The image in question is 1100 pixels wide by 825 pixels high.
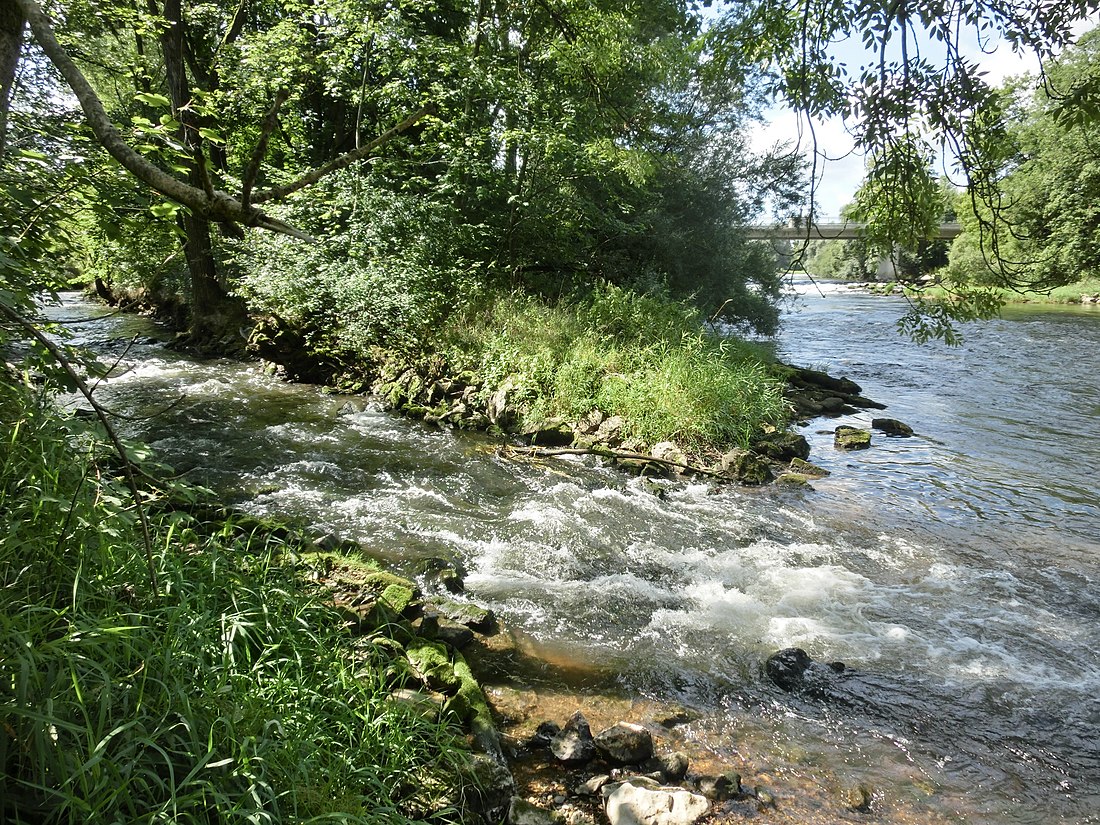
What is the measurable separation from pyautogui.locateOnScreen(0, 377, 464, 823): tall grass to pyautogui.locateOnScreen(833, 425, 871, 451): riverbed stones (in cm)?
919

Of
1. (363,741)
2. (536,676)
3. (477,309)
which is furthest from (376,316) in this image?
(363,741)

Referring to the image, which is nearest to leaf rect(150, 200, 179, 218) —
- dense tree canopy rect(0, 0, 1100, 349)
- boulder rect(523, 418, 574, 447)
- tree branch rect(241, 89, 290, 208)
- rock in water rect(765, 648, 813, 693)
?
dense tree canopy rect(0, 0, 1100, 349)

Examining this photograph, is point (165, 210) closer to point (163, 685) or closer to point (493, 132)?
point (163, 685)

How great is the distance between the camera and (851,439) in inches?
418

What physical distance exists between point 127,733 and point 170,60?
1194 cm

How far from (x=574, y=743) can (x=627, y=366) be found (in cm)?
784

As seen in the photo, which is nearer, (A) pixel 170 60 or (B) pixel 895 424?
(A) pixel 170 60

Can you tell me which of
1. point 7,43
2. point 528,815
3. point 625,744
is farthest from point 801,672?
point 7,43

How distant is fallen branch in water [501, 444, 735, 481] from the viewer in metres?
8.91

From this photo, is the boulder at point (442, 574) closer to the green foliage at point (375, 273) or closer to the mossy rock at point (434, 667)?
the mossy rock at point (434, 667)

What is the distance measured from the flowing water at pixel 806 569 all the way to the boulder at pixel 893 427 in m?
0.33

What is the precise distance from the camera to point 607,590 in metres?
5.66

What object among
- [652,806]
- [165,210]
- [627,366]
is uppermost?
[165,210]

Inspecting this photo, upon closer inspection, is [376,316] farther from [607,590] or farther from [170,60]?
[607,590]
